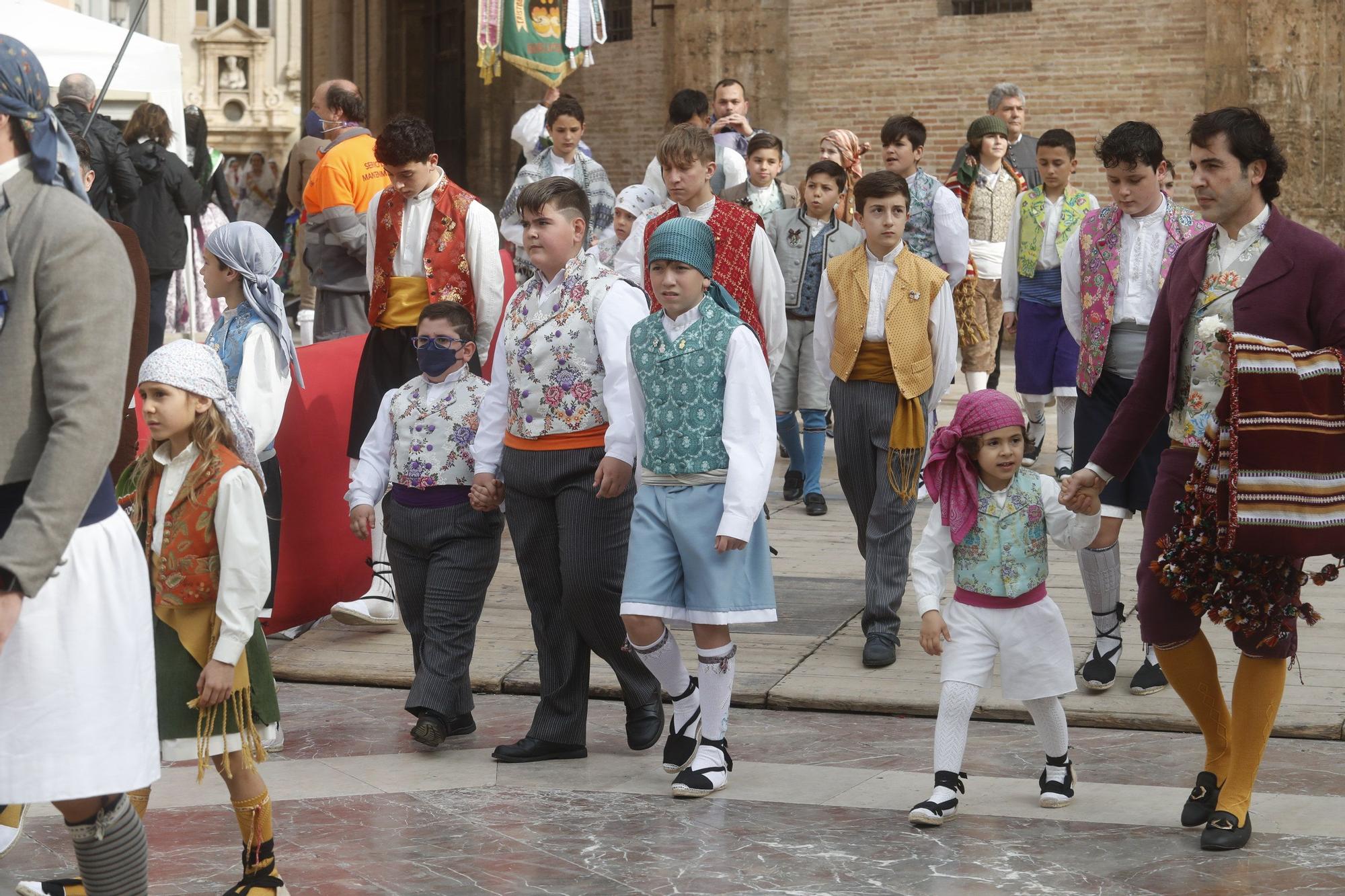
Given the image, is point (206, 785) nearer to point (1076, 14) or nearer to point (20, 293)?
point (20, 293)

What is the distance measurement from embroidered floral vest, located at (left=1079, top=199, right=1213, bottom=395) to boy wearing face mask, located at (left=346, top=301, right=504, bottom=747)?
2.30 metres

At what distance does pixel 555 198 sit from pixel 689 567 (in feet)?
4.12

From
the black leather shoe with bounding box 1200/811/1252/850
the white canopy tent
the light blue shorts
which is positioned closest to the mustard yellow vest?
the light blue shorts

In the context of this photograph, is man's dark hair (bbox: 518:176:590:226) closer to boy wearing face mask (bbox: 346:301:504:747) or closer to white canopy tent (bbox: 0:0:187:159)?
boy wearing face mask (bbox: 346:301:504:747)

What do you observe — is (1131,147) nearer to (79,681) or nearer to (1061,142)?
(1061,142)

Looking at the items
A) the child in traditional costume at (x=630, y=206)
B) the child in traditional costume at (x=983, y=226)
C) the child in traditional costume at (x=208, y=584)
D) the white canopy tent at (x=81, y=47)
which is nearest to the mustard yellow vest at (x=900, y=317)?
the child in traditional costume at (x=630, y=206)

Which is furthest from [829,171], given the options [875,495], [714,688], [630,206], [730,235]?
[714,688]

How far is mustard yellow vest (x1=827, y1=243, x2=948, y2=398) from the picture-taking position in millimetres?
7355

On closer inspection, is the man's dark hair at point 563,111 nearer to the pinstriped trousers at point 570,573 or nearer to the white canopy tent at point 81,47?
the white canopy tent at point 81,47

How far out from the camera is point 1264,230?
5145 mm

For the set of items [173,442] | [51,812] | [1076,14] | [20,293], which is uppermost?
[1076,14]

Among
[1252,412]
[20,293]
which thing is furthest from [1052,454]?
[20,293]

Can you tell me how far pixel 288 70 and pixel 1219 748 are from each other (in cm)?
3356

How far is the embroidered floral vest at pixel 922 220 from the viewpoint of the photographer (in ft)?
32.6
